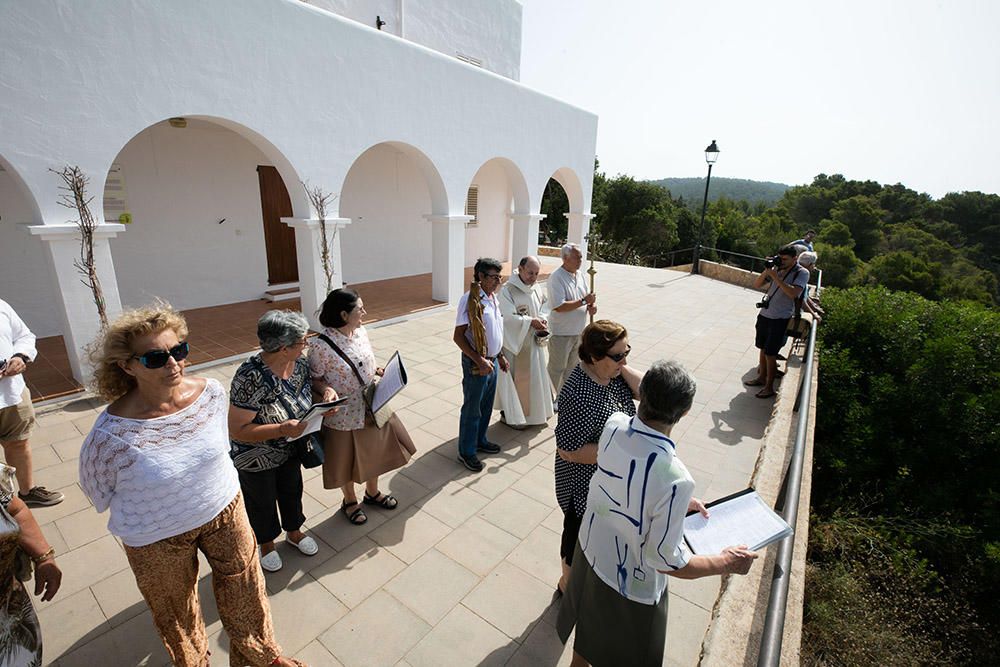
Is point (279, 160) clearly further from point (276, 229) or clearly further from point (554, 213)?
point (554, 213)

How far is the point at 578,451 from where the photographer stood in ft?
7.52

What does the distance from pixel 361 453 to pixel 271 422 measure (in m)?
0.85

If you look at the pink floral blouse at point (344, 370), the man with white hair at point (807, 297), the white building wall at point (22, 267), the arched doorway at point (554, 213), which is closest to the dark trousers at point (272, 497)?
the pink floral blouse at point (344, 370)

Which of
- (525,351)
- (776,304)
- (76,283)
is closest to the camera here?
(525,351)

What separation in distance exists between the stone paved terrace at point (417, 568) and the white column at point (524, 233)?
712 centimetres

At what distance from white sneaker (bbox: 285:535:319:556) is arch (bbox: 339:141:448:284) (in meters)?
8.00

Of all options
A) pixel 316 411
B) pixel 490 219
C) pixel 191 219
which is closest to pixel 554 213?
pixel 490 219

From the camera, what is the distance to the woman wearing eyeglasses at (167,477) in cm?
177

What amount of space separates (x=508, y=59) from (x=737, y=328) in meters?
9.83

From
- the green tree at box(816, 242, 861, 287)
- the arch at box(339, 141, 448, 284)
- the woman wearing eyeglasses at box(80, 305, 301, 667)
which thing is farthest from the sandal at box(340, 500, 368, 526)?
the green tree at box(816, 242, 861, 287)

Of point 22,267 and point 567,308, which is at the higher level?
point 567,308

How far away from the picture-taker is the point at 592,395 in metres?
2.31

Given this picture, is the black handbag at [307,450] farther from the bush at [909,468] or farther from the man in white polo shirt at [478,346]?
the bush at [909,468]

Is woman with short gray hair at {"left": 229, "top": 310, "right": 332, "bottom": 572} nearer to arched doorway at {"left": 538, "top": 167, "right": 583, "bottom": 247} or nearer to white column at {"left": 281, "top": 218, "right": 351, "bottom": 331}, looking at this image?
white column at {"left": 281, "top": 218, "right": 351, "bottom": 331}
